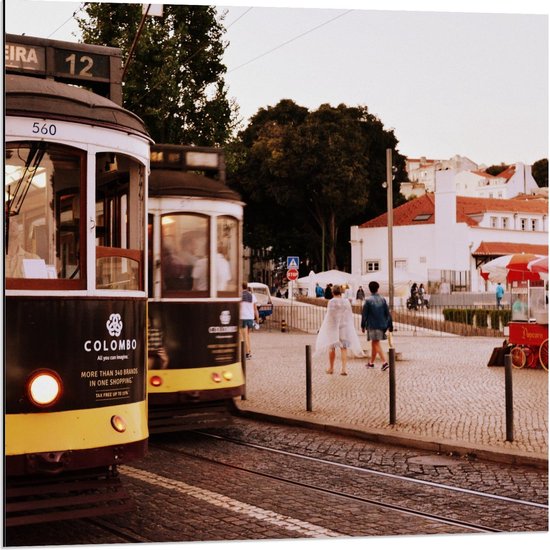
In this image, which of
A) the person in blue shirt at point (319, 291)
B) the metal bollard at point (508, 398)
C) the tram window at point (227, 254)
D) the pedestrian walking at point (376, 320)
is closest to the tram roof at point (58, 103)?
the tram window at point (227, 254)

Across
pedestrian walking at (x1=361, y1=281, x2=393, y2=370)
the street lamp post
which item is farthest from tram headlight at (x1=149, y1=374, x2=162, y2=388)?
pedestrian walking at (x1=361, y1=281, x2=393, y2=370)

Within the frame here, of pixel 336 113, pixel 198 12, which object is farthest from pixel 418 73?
pixel 198 12

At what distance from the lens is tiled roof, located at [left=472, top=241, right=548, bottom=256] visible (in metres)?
9.04

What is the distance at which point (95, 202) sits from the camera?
5777 mm

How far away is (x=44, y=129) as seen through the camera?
5.60m

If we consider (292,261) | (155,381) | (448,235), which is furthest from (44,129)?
(448,235)

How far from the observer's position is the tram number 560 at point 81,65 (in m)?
6.21

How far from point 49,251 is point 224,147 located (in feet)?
11.9

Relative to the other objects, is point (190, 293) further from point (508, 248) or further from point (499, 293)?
point (499, 293)

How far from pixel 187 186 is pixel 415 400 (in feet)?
15.9

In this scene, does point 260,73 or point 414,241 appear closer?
point 260,73

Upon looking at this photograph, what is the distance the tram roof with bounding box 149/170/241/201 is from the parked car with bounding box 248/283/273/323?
4.62 feet

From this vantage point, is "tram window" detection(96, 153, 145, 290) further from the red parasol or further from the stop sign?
the red parasol

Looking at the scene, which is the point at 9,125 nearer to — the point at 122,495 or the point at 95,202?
the point at 95,202
